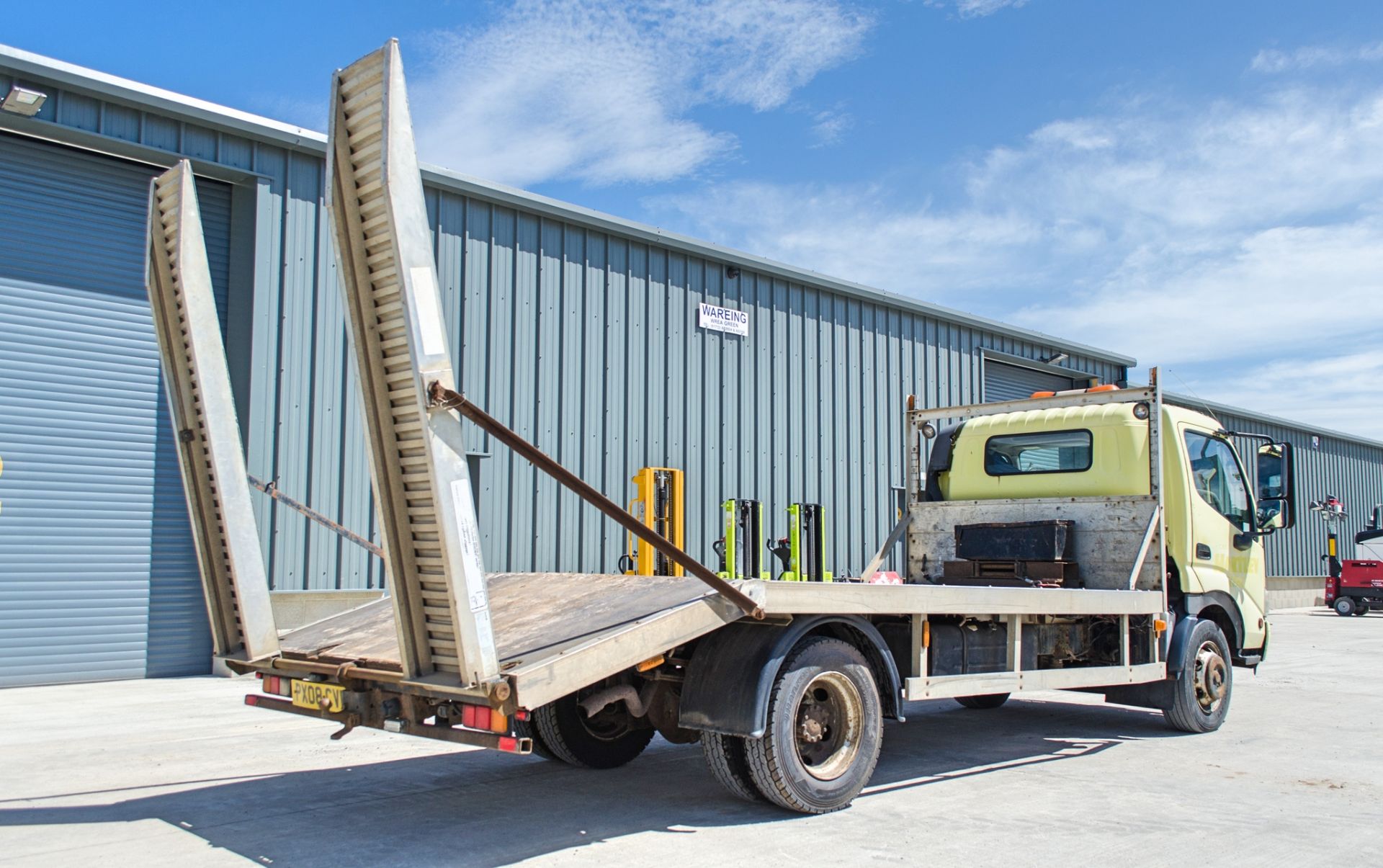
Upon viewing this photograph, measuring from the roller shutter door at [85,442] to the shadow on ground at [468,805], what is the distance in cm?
631

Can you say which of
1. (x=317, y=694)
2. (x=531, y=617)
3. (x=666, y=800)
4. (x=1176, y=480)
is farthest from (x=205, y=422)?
(x=1176, y=480)

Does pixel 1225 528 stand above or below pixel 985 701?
above

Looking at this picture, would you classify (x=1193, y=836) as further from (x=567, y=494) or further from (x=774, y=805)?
(x=567, y=494)

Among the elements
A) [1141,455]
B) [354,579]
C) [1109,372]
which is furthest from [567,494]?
[1109,372]

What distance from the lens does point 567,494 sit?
595 inches

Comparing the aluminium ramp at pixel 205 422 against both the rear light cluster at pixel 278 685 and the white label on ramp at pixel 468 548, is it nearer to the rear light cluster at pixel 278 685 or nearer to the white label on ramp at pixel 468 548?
the rear light cluster at pixel 278 685

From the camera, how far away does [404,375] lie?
428 cm

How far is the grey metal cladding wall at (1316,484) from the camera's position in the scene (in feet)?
104

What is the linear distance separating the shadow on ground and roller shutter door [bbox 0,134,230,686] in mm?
6306

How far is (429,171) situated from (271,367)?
3.17m

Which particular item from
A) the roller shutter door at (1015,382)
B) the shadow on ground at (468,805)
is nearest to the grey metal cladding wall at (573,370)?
the roller shutter door at (1015,382)

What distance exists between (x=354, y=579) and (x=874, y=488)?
10.2 metres

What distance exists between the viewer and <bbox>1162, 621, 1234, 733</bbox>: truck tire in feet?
26.7

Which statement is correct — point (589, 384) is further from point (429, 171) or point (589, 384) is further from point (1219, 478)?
point (1219, 478)
